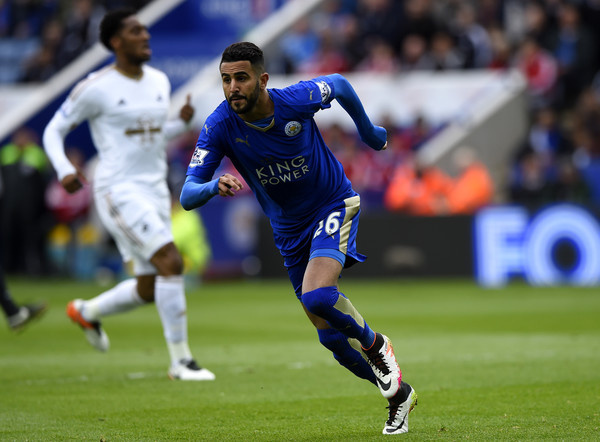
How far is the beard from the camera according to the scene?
5996mm

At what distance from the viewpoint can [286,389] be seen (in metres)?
7.75

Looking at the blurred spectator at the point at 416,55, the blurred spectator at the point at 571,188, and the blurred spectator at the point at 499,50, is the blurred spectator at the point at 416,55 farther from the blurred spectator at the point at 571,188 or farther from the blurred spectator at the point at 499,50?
the blurred spectator at the point at 571,188

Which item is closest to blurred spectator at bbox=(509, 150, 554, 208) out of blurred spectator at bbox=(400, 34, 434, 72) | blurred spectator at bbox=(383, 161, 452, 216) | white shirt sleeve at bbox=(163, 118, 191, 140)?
blurred spectator at bbox=(383, 161, 452, 216)

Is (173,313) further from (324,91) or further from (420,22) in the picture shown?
(420,22)

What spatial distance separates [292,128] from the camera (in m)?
6.22

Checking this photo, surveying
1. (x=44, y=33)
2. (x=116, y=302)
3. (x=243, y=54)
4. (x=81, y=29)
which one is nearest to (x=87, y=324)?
(x=116, y=302)

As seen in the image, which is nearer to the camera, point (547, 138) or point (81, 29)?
point (547, 138)

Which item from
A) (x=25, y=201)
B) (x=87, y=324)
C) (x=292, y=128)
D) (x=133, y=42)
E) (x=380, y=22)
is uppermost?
(x=133, y=42)

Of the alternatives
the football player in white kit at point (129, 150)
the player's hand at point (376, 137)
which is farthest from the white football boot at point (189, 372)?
the player's hand at point (376, 137)

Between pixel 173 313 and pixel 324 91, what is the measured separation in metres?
2.89

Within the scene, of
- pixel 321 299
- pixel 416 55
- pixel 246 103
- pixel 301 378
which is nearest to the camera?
pixel 321 299

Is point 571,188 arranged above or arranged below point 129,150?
below

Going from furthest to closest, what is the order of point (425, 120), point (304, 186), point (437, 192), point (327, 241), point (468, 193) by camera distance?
point (425, 120) → point (437, 192) → point (468, 193) → point (304, 186) → point (327, 241)

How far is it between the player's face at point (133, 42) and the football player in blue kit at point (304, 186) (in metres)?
2.78
